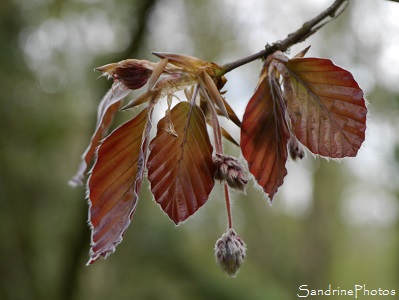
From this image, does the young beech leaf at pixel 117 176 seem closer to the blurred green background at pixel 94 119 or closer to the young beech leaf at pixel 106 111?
the young beech leaf at pixel 106 111

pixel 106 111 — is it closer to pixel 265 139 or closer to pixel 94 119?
pixel 265 139

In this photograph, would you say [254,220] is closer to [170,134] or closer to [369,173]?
[369,173]

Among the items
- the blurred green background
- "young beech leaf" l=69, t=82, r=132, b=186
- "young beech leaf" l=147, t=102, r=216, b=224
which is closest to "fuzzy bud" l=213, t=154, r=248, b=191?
"young beech leaf" l=147, t=102, r=216, b=224

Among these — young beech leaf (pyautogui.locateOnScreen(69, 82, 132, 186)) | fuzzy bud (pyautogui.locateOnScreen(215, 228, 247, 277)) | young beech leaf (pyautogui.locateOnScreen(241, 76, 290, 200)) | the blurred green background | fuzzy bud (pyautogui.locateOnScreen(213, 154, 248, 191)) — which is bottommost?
fuzzy bud (pyautogui.locateOnScreen(215, 228, 247, 277))

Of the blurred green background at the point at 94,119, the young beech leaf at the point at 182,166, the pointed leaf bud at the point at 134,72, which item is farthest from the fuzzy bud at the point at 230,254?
the blurred green background at the point at 94,119

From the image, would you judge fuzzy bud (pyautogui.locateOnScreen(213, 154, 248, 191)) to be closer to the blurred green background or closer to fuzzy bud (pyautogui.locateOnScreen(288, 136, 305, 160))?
fuzzy bud (pyautogui.locateOnScreen(288, 136, 305, 160))

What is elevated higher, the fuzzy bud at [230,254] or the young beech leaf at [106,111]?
the young beech leaf at [106,111]
